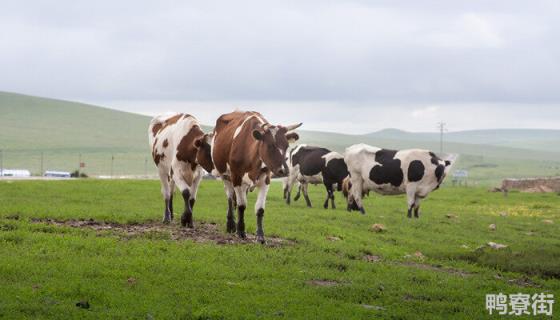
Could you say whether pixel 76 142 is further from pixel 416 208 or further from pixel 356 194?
pixel 416 208

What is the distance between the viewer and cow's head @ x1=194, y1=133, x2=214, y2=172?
20.3 metres

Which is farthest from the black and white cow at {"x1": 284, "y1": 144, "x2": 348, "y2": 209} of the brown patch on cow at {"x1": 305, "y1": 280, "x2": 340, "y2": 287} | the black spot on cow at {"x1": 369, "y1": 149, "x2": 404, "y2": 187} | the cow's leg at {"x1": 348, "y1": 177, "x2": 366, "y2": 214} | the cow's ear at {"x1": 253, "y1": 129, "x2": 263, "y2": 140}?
the brown patch on cow at {"x1": 305, "y1": 280, "x2": 340, "y2": 287}

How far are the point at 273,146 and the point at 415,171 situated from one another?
14651 millimetres

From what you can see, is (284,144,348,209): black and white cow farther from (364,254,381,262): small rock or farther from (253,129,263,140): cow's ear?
(253,129,263,140): cow's ear

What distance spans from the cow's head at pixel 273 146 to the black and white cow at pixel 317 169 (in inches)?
685

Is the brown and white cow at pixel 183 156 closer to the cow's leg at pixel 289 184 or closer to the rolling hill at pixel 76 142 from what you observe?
the cow's leg at pixel 289 184

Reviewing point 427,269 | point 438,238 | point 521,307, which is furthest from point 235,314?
point 438,238

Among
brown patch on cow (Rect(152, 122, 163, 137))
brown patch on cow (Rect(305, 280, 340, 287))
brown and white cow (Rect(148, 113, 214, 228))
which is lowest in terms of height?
brown patch on cow (Rect(305, 280, 340, 287))

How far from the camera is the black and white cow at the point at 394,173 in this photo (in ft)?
104

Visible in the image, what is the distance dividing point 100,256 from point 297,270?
12.2 ft

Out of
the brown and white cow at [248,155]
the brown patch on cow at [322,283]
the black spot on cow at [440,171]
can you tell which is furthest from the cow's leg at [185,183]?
the black spot on cow at [440,171]

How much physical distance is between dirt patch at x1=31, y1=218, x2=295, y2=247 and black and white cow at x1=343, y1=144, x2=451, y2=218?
1200 cm

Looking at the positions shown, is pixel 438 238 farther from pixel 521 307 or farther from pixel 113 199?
pixel 113 199

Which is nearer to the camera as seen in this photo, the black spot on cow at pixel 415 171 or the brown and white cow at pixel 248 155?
the brown and white cow at pixel 248 155
